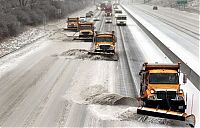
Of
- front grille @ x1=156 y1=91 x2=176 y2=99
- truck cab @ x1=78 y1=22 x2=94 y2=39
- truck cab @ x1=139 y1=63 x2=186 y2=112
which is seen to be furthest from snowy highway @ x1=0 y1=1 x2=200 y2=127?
truck cab @ x1=78 y1=22 x2=94 y2=39

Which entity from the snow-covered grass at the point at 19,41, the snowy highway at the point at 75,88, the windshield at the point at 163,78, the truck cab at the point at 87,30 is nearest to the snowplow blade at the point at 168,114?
the snowy highway at the point at 75,88

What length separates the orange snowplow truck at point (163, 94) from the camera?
15859 millimetres

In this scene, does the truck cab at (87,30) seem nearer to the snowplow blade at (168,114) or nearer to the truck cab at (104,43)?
the truck cab at (104,43)

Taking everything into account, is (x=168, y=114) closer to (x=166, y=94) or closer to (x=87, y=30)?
(x=166, y=94)

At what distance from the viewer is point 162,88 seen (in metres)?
16.9

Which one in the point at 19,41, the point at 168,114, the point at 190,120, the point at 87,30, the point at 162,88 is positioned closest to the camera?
the point at 190,120

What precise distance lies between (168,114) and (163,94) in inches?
47.1

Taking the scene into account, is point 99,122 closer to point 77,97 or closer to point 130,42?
point 77,97

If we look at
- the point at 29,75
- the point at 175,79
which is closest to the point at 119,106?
the point at 175,79

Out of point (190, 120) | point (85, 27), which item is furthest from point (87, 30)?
point (190, 120)

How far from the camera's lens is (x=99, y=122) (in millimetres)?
16859

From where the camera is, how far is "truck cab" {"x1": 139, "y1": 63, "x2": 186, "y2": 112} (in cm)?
1639

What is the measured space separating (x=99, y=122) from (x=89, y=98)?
363cm

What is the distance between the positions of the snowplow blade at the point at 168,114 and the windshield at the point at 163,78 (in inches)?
61.7
